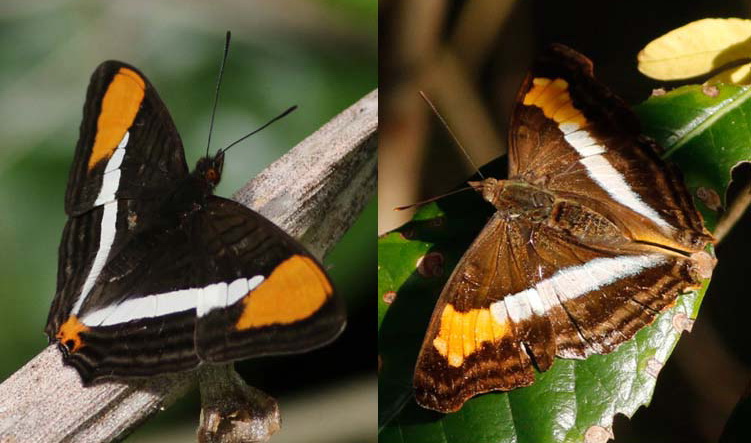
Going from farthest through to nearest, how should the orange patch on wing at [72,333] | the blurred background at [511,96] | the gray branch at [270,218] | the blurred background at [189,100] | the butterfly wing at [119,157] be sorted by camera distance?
the blurred background at [511,96]
the blurred background at [189,100]
the butterfly wing at [119,157]
the orange patch on wing at [72,333]
the gray branch at [270,218]

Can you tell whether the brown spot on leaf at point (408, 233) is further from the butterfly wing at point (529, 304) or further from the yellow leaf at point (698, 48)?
the yellow leaf at point (698, 48)

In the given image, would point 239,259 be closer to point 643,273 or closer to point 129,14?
point 643,273

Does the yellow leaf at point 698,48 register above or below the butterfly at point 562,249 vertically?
above

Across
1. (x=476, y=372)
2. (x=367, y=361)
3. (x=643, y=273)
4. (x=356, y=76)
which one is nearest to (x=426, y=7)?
(x=356, y=76)

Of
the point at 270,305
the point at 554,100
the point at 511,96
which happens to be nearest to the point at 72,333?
the point at 270,305

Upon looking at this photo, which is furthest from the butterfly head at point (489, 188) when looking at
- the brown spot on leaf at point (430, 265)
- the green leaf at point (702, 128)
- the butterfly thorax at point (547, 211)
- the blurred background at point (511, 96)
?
the blurred background at point (511, 96)

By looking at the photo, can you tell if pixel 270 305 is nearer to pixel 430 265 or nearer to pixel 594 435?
pixel 430 265

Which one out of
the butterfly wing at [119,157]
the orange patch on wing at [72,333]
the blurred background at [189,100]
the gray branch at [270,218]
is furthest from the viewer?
the blurred background at [189,100]
